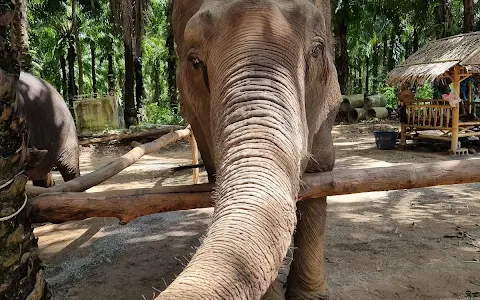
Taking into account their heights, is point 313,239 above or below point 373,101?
below

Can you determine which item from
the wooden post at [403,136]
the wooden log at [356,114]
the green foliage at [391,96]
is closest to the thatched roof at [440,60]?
the wooden post at [403,136]

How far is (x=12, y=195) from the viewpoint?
2.31m

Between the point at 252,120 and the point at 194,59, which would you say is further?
the point at 194,59

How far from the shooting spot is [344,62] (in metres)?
23.9

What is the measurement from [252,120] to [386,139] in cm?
1232

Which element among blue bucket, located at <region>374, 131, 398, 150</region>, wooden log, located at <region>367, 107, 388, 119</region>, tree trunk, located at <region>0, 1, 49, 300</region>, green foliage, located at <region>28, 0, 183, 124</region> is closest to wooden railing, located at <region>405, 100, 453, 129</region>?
blue bucket, located at <region>374, 131, 398, 150</region>

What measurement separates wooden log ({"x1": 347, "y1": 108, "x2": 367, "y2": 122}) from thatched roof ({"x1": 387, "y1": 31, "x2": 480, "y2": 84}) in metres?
7.79

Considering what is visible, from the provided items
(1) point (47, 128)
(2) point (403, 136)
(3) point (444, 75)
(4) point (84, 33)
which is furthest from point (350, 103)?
(4) point (84, 33)

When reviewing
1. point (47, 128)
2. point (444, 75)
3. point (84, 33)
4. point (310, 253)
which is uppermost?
point (84, 33)

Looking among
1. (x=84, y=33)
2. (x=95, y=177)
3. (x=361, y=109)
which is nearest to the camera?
(x=95, y=177)

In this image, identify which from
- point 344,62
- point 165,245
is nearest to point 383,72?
point 344,62

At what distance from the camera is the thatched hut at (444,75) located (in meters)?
12.0

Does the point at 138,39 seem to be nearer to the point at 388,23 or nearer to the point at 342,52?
the point at 342,52

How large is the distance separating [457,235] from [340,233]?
1.37 m
